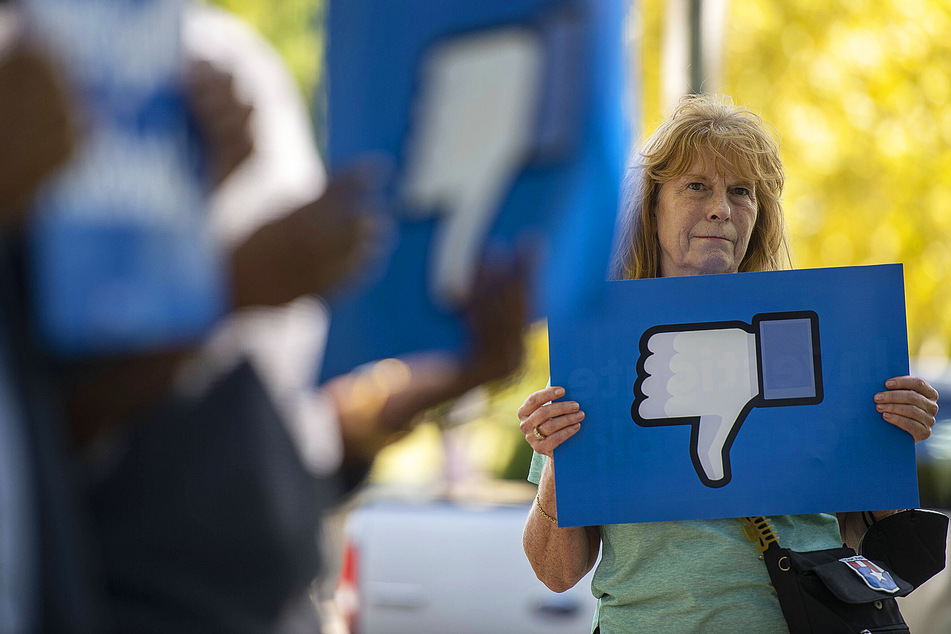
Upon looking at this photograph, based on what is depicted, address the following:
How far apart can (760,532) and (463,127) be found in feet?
2.99

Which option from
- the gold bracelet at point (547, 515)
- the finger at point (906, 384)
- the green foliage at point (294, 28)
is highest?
the green foliage at point (294, 28)

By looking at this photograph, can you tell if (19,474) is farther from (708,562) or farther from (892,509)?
(892,509)

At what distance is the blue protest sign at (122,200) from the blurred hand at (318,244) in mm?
36

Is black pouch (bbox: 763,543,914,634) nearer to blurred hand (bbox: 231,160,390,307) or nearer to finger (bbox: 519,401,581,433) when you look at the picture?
finger (bbox: 519,401,581,433)

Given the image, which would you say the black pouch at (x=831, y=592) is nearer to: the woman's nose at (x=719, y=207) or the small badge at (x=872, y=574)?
the small badge at (x=872, y=574)

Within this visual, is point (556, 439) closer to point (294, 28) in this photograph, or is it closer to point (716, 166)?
point (716, 166)

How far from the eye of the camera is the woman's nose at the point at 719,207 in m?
1.41

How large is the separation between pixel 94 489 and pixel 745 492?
0.93 m

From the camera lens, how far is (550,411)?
1.30 m

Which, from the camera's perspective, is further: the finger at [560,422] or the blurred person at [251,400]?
the finger at [560,422]

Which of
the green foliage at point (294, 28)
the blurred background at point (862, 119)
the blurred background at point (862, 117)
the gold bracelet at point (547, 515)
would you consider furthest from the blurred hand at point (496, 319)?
the blurred background at point (862, 117)

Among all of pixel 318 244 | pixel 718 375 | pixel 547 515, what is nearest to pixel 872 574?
pixel 718 375

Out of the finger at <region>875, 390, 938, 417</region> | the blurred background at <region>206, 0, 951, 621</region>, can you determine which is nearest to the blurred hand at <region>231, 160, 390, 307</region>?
the finger at <region>875, 390, 938, 417</region>

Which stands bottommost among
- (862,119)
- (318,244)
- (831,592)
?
(831,592)
